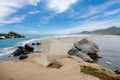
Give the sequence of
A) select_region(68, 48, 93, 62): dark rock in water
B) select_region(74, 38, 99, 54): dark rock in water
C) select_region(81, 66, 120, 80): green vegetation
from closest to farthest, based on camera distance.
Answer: select_region(81, 66, 120, 80): green vegetation < select_region(68, 48, 93, 62): dark rock in water < select_region(74, 38, 99, 54): dark rock in water

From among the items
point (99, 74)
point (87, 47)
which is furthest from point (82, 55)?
point (99, 74)

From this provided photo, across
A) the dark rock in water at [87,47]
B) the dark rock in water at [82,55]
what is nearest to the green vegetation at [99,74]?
the dark rock in water at [82,55]

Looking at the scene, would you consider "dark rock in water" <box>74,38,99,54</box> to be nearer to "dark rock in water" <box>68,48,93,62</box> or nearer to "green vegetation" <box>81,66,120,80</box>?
"dark rock in water" <box>68,48,93,62</box>

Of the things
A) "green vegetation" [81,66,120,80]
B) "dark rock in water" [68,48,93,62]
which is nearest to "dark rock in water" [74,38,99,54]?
"dark rock in water" [68,48,93,62]

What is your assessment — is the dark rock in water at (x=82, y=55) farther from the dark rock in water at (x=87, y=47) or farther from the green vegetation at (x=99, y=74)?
the green vegetation at (x=99, y=74)

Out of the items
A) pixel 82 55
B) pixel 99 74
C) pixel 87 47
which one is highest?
pixel 87 47

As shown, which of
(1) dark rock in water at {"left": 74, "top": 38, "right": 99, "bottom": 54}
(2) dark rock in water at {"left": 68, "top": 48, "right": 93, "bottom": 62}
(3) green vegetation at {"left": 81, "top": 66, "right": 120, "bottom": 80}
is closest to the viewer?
(3) green vegetation at {"left": 81, "top": 66, "right": 120, "bottom": 80}

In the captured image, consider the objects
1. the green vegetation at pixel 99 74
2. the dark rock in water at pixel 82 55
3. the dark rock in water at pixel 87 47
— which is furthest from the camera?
the dark rock in water at pixel 87 47

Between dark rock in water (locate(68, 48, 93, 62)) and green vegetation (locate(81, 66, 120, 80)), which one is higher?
green vegetation (locate(81, 66, 120, 80))

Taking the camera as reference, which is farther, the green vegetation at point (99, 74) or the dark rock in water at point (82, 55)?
the dark rock in water at point (82, 55)

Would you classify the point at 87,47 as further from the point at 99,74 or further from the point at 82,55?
the point at 99,74

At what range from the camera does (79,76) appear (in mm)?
15156

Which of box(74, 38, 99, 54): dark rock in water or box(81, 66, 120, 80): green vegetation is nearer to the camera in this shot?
box(81, 66, 120, 80): green vegetation

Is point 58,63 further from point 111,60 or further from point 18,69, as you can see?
point 111,60
